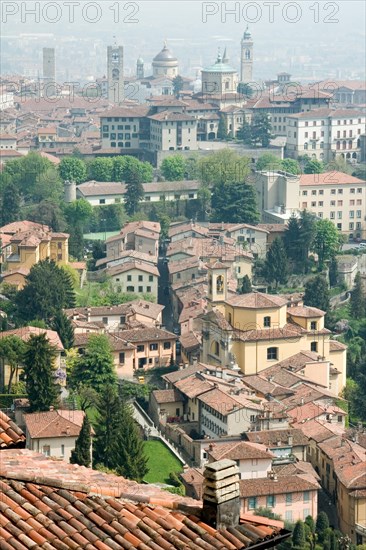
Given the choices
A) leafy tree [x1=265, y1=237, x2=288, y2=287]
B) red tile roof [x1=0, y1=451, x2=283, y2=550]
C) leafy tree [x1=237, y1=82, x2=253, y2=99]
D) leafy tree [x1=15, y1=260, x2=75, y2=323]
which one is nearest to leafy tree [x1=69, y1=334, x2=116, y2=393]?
leafy tree [x1=15, y1=260, x2=75, y2=323]

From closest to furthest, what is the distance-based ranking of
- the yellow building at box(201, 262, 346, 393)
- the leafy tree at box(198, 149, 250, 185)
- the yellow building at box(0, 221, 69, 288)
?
the yellow building at box(201, 262, 346, 393) → the yellow building at box(0, 221, 69, 288) → the leafy tree at box(198, 149, 250, 185)

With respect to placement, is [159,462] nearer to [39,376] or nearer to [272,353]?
[39,376]

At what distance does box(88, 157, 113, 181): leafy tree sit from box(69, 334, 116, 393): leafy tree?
1630 centimetres

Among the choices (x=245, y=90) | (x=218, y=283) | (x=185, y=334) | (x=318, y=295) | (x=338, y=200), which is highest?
(x=245, y=90)

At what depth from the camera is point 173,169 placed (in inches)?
1499

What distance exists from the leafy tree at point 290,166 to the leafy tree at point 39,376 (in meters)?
19.6

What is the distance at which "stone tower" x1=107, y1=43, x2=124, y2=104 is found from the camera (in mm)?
62531

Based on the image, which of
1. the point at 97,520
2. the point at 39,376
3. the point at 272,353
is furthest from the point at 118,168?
the point at 97,520

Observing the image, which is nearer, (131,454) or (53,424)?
(131,454)

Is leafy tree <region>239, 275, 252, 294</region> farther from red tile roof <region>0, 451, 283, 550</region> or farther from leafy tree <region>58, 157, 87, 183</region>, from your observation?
red tile roof <region>0, 451, 283, 550</region>

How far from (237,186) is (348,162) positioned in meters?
10.9

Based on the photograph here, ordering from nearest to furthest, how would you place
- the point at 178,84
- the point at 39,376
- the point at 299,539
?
the point at 299,539 → the point at 39,376 → the point at 178,84

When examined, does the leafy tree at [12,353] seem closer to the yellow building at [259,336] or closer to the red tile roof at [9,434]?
the yellow building at [259,336]

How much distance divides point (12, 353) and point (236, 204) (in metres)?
13.3
